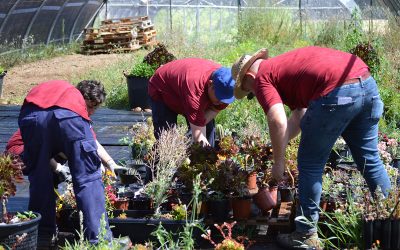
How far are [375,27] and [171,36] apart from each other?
4090 millimetres

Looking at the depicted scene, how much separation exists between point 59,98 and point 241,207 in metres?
1.41

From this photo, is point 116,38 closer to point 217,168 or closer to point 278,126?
point 217,168

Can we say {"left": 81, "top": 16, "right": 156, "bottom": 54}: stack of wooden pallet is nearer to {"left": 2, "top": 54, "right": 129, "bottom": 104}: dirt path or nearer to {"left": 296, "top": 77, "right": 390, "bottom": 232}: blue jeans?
{"left": 2, "top": 54, "right": 129, "bottom": 104}: dirt path

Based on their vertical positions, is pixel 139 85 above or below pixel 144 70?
below

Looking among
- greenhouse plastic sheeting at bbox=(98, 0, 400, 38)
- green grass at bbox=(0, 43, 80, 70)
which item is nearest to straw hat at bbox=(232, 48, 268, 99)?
green grass at bbox=(0, 43, 80, 70)

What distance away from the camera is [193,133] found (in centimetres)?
562

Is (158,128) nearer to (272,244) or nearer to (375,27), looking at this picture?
(272,244)

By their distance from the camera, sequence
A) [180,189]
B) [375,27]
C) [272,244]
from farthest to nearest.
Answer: [375,27] → [180,189] → [272,244]

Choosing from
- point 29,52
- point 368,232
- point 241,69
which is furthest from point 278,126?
point 29,52

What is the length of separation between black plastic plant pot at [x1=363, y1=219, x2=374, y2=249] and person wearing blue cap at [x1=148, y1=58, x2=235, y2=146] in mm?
1632

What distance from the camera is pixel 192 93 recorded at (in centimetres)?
562

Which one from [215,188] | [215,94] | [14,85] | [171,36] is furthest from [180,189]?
[171,36]

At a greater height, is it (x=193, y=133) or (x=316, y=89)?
(x=316, y=89)

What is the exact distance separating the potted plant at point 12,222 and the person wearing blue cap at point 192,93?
5.02 ft
